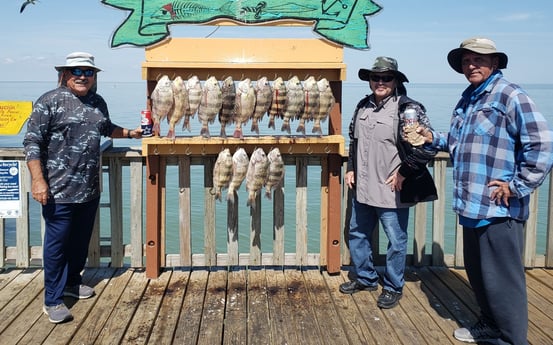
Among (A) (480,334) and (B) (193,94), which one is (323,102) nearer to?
(B) (193,94)

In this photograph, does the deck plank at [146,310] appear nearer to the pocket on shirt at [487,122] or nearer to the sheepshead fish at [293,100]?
the sheepshead fish at [293,100]

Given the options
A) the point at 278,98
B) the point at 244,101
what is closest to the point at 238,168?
the point at 244,101

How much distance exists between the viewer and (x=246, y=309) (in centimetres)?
418

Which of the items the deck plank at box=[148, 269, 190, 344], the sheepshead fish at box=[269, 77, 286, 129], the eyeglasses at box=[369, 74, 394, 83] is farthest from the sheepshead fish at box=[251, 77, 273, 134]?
the deck plank at box=[148, 269, 190, 344]

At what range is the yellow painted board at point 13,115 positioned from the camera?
15.2ft

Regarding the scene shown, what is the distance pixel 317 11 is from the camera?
462cm

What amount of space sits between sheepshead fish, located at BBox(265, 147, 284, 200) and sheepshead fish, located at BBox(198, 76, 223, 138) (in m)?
0.58

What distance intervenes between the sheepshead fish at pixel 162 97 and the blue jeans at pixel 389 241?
172 centimetres

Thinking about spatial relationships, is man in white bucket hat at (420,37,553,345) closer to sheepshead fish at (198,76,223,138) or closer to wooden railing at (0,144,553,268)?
wooden railing at (0,144,553,268)

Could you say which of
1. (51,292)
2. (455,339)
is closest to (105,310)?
(51,292)

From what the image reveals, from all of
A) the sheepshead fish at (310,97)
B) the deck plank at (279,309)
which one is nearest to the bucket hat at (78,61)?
the sheepshead fish at (310,97)

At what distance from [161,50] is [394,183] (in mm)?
2180

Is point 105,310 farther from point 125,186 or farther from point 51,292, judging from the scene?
point 125,186

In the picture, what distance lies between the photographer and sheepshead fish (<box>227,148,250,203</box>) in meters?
4.54
